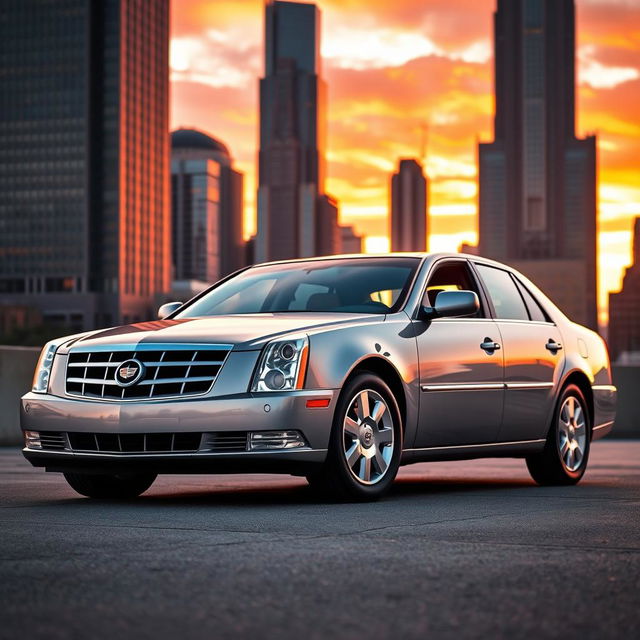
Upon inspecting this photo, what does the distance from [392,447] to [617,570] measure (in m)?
3.22

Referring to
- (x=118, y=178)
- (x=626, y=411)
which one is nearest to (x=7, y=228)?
(x=118, y=178)

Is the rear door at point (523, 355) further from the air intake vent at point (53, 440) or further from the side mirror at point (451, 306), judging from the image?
the air intake vent at point (53, 440)

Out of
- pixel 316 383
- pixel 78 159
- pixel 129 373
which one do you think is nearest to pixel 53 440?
pixel 129 373

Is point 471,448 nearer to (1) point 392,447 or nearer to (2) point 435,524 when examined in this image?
(1) point 392,447

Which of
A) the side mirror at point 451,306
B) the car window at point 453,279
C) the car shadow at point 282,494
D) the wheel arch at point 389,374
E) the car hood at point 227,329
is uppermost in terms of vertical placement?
the car window at point 453,279

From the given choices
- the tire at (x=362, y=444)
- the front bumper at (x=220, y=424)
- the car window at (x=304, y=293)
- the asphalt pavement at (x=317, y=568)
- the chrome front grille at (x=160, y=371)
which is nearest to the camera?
the asphalt pavement at (x=317, y=568)

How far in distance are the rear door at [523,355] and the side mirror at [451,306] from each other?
2.57 feet

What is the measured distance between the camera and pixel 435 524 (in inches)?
238

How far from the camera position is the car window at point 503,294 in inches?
360

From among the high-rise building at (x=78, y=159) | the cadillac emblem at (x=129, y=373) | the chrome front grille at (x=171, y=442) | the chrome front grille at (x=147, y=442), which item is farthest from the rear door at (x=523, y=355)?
the high-rise building at (x=78, y=159)

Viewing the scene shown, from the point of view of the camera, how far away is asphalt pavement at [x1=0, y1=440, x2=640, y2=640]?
136 inches

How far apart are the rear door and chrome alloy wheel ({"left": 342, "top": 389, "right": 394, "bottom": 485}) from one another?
1.45 metres

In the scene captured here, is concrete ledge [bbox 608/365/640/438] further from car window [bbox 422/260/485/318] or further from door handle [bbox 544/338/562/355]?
car window [bbox 422/260/485/318]

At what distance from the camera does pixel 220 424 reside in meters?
7.02
